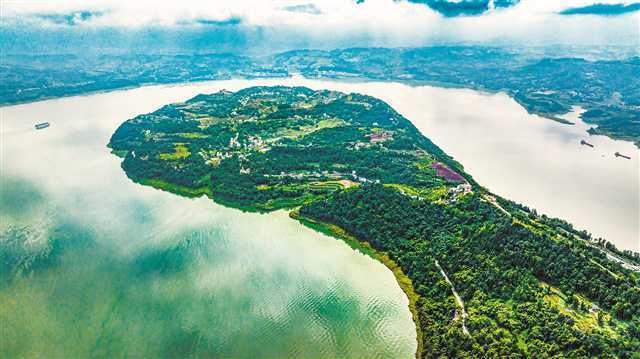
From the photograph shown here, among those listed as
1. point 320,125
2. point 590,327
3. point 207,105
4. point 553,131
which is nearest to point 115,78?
point 207,105

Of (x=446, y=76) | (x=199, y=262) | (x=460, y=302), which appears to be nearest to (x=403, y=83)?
(x=446, y=76)

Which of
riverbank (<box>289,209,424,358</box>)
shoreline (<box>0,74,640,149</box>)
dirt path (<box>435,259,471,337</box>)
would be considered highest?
dirt path (<box>435,259,471,337</box>)

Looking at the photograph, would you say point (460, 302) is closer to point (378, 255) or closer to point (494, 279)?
point (494, 279)

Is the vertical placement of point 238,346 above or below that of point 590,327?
below

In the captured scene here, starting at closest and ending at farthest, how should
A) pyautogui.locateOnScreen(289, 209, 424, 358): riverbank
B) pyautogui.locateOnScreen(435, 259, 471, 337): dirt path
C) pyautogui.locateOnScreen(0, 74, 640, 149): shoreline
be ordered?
pyautogui.locateOnScreen(435, 259, 471, 337): dirt path
pyautogui.locateOnScreen(289, 209, 424, 358): riverbank
pyautogui.locateOnScreen(0, 74, 640, 149): shoreline

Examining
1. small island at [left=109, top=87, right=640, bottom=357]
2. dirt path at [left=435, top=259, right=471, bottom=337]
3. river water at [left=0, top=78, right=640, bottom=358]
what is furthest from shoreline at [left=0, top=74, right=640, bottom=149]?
dirt path at [left=435, top=259, right=471, bottom=337]

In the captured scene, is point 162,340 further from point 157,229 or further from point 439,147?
A: point 439,147

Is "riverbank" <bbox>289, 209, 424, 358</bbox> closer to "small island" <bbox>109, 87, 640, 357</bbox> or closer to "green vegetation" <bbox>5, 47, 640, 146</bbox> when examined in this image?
"small island" <bbox>109, 87, 640, 357</bbox>
